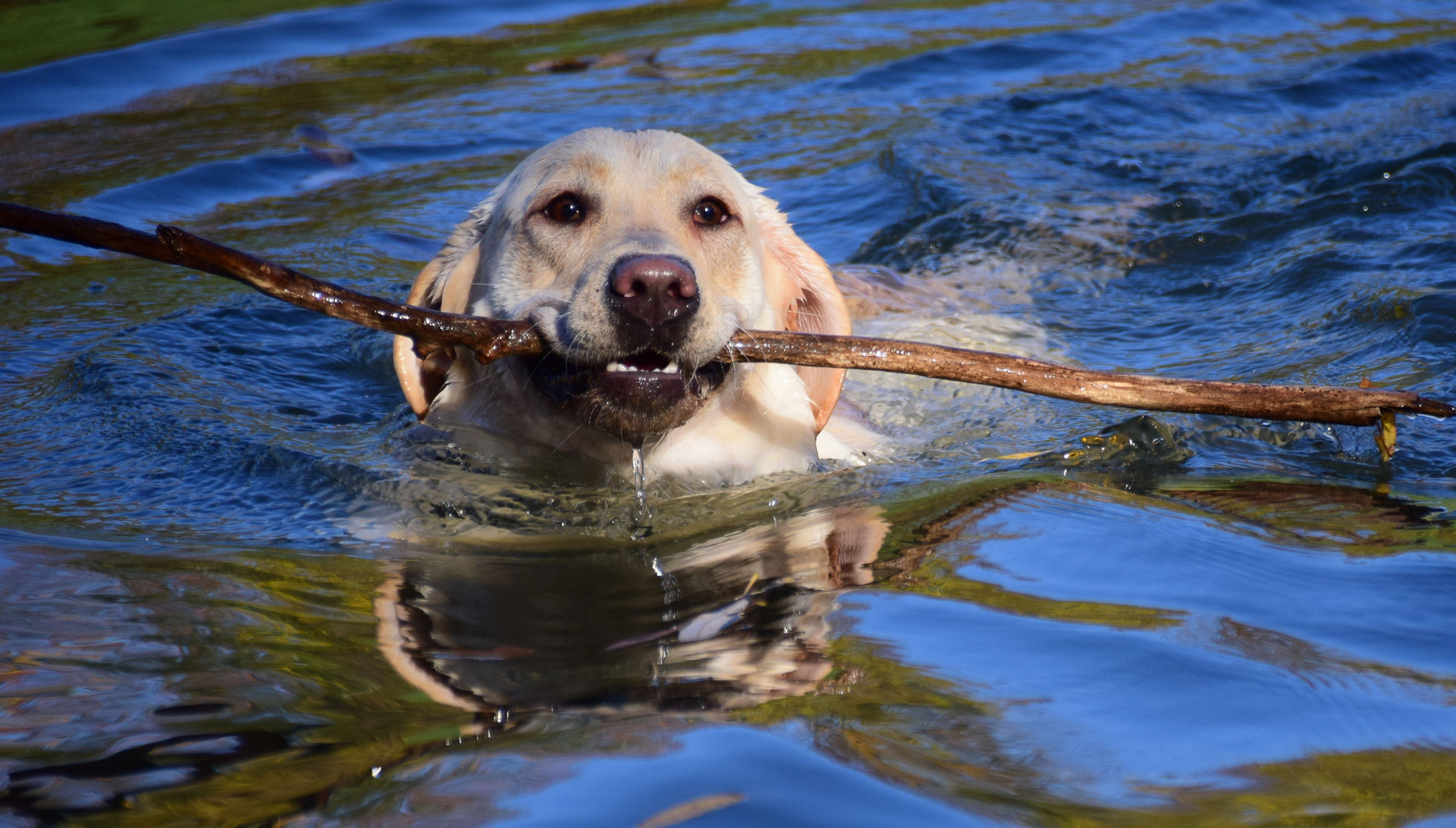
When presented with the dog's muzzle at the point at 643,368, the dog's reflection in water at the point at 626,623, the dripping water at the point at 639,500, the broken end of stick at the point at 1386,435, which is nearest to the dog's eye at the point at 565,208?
the dog's muzzle at the point at 643,368

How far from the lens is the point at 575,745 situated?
7.18ft

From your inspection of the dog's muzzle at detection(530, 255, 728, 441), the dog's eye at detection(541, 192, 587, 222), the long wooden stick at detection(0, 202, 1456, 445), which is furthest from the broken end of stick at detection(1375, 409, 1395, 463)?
the dog's eye at detection(541, 192, 587, 222)

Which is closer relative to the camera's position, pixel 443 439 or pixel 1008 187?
pixel 443 439

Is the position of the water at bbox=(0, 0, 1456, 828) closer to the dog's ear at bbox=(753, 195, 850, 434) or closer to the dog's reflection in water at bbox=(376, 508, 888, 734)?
the dog's reflection in water at bbox=(376, 508, 888, 734)

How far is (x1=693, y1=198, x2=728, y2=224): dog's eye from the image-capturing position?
439 centimetres

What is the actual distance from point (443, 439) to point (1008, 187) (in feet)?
16.2

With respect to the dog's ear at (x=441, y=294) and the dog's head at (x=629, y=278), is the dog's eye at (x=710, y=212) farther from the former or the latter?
the dog's ear at (x=441, y=294)

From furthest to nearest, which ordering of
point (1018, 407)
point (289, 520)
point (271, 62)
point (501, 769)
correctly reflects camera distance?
point (271, 62) < point (1018, 407) < point (289, 520) < point (501, 769)

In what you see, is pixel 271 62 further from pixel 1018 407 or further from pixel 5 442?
pixel 1018 407

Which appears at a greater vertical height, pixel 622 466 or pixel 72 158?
pixel 72 158

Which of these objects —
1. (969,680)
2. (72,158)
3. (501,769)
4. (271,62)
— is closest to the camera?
(501,769)

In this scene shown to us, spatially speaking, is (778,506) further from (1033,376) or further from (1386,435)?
(1386,435)

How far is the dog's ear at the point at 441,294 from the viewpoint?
4.53m

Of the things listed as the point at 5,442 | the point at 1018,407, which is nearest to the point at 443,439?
the point at 5,442
